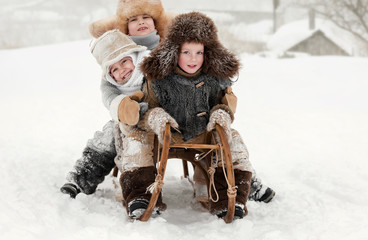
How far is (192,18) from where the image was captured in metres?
2.25

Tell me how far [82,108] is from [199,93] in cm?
322

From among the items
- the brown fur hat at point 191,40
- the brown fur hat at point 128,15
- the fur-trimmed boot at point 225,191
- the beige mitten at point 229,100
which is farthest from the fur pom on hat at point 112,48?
the fur-trimmed boot at point 225,191

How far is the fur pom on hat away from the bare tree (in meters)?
10.2

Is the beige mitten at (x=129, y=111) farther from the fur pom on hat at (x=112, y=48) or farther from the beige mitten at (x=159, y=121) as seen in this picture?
the fur pom on hat at (x=112, y=48)

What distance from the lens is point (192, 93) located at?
230 centimetres

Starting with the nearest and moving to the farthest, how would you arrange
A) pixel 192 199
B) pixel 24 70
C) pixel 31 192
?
pixel 31 192 < pixel 192 199 < pixel 24 70

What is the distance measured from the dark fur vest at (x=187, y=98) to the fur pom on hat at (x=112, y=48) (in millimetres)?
302

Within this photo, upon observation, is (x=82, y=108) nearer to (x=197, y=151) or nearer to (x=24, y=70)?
(x=24, y=70)

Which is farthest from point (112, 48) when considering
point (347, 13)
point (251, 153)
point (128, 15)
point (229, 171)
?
point (347, 13)

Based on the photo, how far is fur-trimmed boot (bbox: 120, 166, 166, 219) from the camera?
2.20m

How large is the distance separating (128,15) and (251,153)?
168cm

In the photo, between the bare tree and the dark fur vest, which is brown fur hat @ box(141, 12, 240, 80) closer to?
the dark fur vest

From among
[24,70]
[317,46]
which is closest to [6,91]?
[24,70]

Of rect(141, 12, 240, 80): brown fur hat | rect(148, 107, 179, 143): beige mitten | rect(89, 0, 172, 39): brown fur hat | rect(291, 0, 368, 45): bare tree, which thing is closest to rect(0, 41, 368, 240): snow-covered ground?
rect(148, 107, 179, 143): beige mitten
